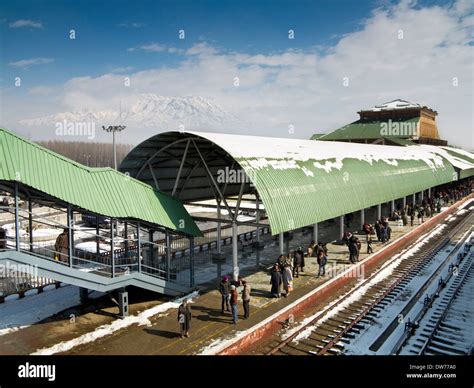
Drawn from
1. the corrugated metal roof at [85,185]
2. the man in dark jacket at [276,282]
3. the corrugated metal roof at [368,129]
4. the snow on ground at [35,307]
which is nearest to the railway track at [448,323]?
the man in dark jacket at [276,282]

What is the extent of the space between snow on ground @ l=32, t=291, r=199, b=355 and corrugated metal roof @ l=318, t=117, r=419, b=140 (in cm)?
5489

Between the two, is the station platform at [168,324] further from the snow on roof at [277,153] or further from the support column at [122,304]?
the snow on roof at [277,153]

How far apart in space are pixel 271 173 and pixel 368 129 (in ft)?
180

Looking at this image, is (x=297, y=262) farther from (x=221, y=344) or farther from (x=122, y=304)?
(x=122, y=304)

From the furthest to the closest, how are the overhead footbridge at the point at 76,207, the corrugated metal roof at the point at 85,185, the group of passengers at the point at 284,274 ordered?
the group of passengers at the point at 284,274
the overhead footbridge at the point at 76,207
the corrugated metal roof at the point at 85,185

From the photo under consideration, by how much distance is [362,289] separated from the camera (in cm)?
1695

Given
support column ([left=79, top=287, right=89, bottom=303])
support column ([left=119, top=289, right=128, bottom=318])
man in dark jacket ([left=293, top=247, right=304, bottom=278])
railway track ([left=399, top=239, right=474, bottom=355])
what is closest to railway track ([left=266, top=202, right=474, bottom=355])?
railway track ([left=399, top=239, right=474, bottom=355])

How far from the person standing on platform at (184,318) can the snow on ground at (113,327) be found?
1.63 metres

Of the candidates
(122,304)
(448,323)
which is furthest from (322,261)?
(122,304)

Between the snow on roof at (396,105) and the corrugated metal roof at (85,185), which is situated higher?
the snow on roof at (396,105)

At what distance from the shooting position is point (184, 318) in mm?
11742

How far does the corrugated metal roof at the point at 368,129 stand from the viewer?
6469cm

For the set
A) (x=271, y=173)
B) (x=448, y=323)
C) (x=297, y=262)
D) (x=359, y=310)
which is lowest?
(x=448, y=323)
